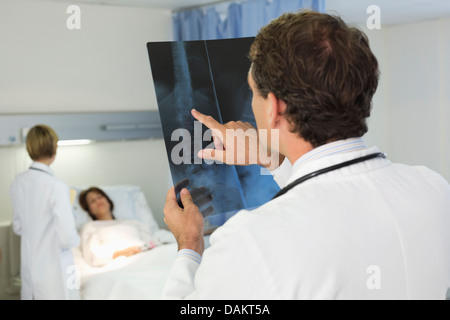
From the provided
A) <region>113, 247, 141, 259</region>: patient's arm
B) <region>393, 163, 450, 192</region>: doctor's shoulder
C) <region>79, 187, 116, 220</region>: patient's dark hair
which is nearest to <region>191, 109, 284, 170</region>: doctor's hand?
<region>393, 163, 450, 192</region>: doctor's shoulder

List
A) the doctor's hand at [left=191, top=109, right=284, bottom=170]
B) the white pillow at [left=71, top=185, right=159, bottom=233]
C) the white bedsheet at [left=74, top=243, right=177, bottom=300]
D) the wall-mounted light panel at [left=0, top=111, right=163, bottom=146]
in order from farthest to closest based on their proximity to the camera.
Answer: the white pillow at [left=71, top=185, right=159, bottom=233] < the wall-mounted light panel at [left=0, top=111, right=163, bottom=146] < the white bedsheet at [left=74, top=243, right=177, bottom=300] < the doctor's hand at [left=191, top=109, right=284, bottom=170]

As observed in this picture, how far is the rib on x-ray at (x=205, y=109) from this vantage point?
4.47 ft

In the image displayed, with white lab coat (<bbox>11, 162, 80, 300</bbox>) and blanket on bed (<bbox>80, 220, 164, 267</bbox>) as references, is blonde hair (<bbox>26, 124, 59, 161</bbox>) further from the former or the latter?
blanket on bed (<bbox>80, 220, 164, 267</bbox>)

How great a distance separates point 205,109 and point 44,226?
216cm

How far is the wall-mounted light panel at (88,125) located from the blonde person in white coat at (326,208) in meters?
3.19

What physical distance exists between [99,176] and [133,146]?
15.5 inches

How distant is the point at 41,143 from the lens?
3.26 meters

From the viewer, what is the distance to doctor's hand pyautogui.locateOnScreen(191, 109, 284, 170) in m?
1.29

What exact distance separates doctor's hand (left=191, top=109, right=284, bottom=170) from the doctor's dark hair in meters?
0.32

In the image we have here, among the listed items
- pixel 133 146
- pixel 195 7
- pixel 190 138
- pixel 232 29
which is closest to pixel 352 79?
pixel 190 138

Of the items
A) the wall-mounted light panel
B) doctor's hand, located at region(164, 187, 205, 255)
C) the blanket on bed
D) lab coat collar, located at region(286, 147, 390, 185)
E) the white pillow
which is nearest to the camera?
lab coat collar, located at region(286, 147, 390, 185)

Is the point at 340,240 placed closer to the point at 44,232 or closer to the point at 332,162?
the point at 332,162

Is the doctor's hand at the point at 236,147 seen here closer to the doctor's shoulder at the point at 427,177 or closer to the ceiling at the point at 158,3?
the doctor's shoulder at the point at 427,177

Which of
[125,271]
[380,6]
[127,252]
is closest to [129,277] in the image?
[125,271]
